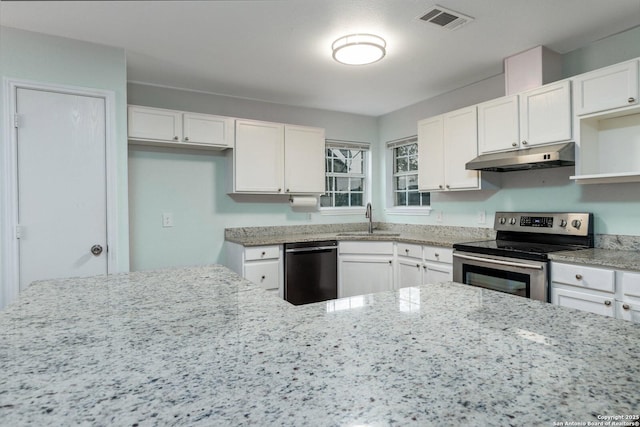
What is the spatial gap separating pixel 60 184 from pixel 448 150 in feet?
9.72

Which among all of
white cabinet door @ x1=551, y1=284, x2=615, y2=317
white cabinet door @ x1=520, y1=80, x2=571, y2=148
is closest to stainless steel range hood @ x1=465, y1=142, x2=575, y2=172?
white cabinet door @ x1=520, y1=80, x2=571, y2=148

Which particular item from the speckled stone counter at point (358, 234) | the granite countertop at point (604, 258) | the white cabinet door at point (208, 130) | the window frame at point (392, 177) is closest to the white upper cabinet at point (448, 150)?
the speckled stone counter at point (358, 234)

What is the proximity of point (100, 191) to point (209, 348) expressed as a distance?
2.12m

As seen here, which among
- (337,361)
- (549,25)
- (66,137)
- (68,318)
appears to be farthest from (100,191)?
(549,25)

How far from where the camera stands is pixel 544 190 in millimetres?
2760

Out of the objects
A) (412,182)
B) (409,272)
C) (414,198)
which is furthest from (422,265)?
(412,182)

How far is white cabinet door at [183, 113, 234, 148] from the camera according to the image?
3059 mm

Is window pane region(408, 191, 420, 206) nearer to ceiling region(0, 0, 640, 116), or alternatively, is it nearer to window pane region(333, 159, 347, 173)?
window pane region(333, 159, 347, 173)

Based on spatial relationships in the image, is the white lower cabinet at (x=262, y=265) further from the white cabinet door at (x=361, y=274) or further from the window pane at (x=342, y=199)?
the window pane at (x=342, y=199)

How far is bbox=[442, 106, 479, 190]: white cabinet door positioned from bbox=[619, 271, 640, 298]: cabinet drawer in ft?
4.19

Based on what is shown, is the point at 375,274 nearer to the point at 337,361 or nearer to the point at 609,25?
the point at 609,25

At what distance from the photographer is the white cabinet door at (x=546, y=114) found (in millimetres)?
2334

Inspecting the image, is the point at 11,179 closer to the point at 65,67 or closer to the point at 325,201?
the point at 65,67

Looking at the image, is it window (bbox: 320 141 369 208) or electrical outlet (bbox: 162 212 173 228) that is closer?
electrical outlet (bbox: 162 212 173 228)
